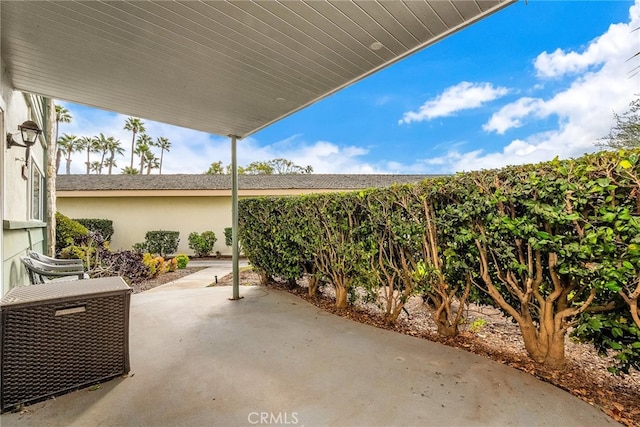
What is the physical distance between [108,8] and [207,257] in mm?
10665

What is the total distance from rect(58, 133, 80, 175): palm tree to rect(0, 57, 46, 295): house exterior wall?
33.5 m

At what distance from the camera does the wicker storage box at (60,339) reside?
1.95m

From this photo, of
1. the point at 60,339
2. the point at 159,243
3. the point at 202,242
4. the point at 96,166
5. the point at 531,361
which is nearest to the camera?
the point at 60,339

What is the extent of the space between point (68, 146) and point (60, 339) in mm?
41559

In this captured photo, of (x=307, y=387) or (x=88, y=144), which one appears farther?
(x=88, y=144)

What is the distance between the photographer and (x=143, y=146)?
31.1 metres

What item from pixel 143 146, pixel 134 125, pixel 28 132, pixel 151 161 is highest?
pixel 134 125

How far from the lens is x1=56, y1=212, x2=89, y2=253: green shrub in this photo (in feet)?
25.9

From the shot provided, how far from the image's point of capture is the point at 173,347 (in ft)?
9.91

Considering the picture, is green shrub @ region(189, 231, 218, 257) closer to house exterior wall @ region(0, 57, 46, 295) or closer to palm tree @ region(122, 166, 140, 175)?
house exterior wall @ region(0, 57, 46, 295)

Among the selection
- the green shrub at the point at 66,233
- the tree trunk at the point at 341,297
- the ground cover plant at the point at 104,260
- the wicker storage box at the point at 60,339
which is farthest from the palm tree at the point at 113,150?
the tree trunk at the point at 341,297

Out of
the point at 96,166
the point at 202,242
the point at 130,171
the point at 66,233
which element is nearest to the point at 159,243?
the point at 202,242

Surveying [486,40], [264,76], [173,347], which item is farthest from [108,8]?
[486,40]

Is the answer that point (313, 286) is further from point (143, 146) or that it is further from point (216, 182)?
point (143, 146)
